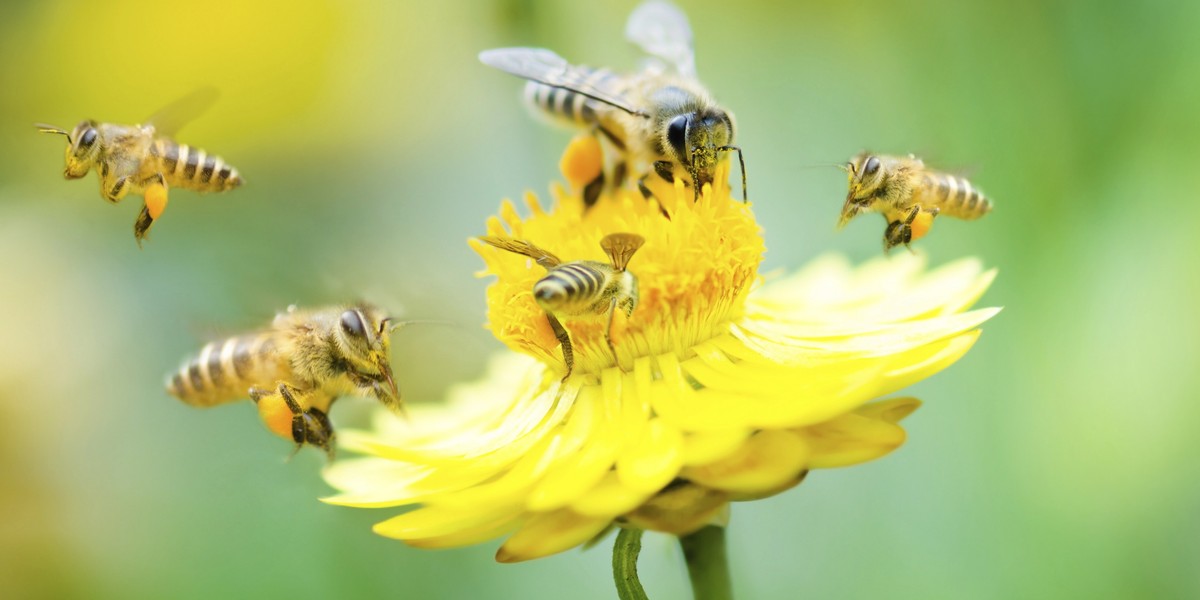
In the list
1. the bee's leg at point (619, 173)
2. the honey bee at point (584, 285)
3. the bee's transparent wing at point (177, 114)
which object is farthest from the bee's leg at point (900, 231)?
the bee's transparent wing at point (177, 114)

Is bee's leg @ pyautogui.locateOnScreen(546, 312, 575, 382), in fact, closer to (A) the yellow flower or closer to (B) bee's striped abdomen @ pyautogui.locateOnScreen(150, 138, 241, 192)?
(A) the yellow flower

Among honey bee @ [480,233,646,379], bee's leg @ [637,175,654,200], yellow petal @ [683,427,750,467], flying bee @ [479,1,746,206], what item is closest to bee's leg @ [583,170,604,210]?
flying bee @ [479,1,746,206]

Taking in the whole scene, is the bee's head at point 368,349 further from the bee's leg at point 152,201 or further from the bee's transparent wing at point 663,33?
the bee's transparent wing at point 663,33

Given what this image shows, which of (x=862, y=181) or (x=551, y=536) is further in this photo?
(x=862, y=181)

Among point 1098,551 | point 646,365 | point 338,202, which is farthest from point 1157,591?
point 338,202

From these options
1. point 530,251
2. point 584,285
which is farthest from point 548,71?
point 584,285

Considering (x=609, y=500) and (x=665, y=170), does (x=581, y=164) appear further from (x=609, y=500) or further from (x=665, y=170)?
(x=609, y=500)
